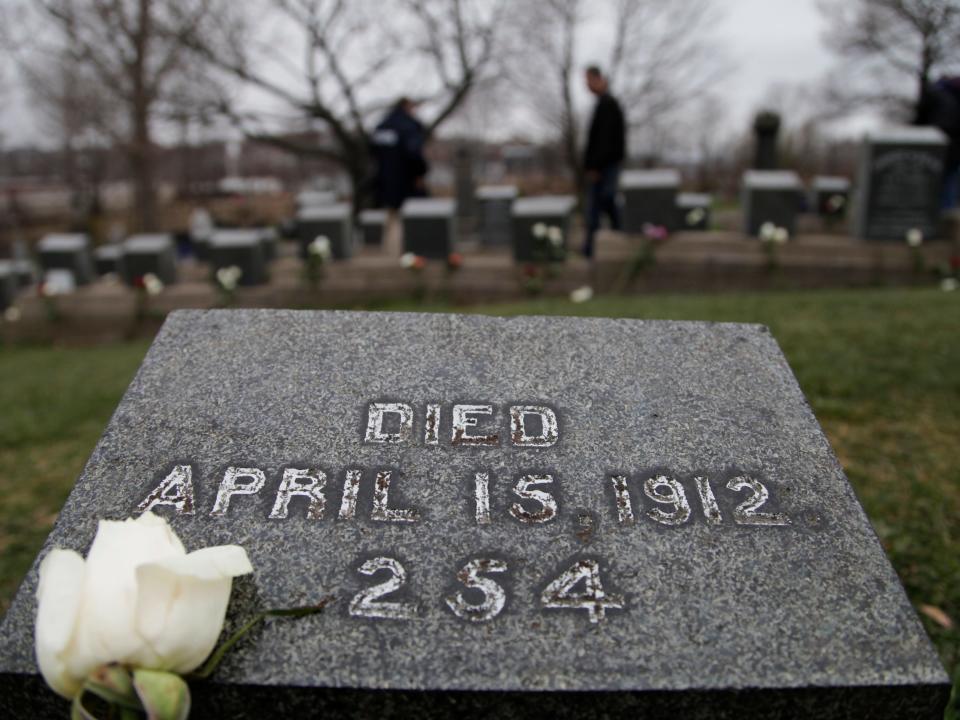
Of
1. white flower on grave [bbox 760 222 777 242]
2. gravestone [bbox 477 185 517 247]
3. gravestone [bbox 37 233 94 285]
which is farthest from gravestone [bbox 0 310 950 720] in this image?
gravestone [bbox 37 233 94 285]

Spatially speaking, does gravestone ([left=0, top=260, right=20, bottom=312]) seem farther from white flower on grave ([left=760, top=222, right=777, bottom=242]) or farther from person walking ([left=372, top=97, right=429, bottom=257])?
white flower on grave ([left=760, top=222, right=777, bottom=242])

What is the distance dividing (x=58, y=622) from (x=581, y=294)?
7.08m

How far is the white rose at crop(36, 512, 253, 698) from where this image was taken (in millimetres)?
1033

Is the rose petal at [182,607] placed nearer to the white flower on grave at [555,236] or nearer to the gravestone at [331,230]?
the white flower on grave at [555,236]

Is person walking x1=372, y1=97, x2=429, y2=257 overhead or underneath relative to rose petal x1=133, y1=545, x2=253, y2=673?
underneath

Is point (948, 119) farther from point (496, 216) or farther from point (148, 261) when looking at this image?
point (148, 261)

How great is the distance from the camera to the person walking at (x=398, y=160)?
1155 cm

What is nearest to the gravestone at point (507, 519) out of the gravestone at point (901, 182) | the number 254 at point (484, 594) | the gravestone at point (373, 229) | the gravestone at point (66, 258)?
the number 254 at point (484, 594)

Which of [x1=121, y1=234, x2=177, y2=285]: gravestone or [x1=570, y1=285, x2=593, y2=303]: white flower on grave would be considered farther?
[x1=121, y1=234, x2=177, y2=285]: gravestone

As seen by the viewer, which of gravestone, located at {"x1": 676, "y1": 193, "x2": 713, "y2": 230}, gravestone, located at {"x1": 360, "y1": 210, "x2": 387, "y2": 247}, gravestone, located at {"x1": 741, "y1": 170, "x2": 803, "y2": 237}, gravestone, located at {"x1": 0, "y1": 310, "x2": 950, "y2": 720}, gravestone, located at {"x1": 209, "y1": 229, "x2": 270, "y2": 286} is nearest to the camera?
gravestone, located at {"x1": 0, "y1": 310, "x2": 950, "y2": 720}

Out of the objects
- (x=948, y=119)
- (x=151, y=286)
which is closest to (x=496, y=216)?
(x=151, y=286)

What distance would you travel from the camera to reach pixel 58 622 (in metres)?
1.04

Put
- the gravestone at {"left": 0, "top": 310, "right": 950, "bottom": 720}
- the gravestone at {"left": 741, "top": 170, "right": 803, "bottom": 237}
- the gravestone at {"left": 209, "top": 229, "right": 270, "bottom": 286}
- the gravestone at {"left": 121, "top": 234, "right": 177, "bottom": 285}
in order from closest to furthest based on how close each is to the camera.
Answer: the gravestone at {"left": 0, "top": 310, "right": 950, "bottom": 720}, the gravestone at {"left": 741, "top": 170, "right": 803, "bottom": 237}, the gravestone at {"left": 209, "top": 229, "right": 270, "bottom": 286}, the gravestone at {"left": 121, "top": 234, "right": 177, "bottom": 285}

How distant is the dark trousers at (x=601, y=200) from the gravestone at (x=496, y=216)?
2.05m
